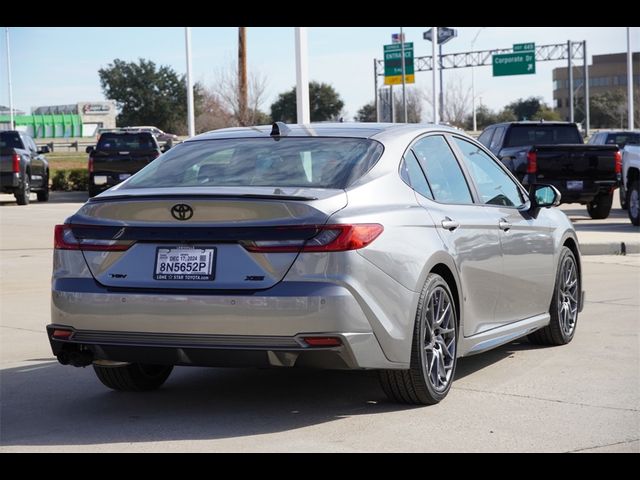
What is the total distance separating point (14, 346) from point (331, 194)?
4032mm

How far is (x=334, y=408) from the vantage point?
6.55 meters

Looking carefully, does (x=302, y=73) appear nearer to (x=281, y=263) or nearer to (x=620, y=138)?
(x=281, y=263)

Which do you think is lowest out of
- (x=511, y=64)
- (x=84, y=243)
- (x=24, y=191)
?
(x=24, y=191)

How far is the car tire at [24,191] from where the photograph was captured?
29.5 metres

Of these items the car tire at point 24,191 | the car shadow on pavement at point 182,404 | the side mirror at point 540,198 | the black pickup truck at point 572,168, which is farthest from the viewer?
the car tire at point 24,191

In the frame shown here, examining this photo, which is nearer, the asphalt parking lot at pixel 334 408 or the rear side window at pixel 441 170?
the asphalt parking lot at pixel 334 408

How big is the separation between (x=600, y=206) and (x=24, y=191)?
49.4 ft

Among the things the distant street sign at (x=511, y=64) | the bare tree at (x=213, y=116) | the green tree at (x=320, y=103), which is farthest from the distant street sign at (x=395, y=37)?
the green tree at (x=320, y=103)

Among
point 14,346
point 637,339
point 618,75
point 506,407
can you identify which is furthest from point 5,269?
point 618,75

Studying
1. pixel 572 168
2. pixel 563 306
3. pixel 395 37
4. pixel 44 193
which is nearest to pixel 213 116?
pixel 395 37

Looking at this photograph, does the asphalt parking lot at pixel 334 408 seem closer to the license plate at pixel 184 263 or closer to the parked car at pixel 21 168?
the license plate at pixel 184 263

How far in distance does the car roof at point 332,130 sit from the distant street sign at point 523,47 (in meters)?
67.0

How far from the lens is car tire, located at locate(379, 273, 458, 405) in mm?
6332

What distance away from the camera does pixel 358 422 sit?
617 centimetres
